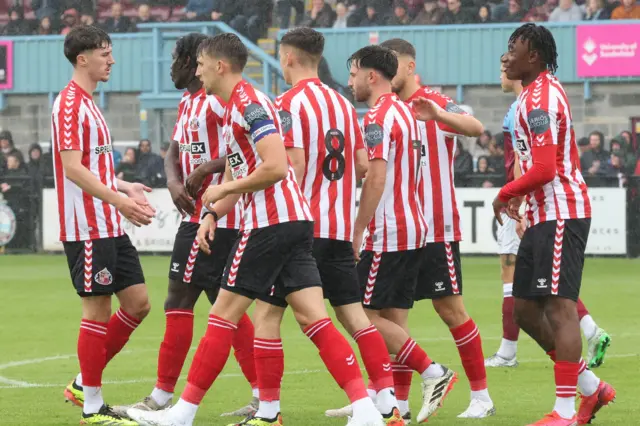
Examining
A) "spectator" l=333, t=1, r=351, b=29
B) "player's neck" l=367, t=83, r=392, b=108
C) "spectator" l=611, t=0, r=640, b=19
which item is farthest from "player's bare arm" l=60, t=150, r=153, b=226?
"spectator" l=333, t=1, r=351, b=29

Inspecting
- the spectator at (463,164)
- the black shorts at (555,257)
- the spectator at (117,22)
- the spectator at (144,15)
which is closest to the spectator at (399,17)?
the spectator at (144,15)

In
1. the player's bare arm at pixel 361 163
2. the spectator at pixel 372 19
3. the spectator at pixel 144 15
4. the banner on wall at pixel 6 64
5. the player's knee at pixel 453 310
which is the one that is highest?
the spectator at pixel 144 15

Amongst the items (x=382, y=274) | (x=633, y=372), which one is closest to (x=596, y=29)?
(x=633, y=372)

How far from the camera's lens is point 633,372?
28.5 feet

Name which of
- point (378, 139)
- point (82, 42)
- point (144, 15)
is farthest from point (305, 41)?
point (144, 15)

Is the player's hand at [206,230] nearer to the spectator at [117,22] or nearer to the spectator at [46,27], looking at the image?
the spectator at [117,22]

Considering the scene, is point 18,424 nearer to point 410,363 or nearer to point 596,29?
point 410,363

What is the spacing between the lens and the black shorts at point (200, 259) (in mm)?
7109

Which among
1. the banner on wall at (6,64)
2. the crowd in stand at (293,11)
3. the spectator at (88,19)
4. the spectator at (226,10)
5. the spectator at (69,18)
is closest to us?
the crowd in stand at (293,11)

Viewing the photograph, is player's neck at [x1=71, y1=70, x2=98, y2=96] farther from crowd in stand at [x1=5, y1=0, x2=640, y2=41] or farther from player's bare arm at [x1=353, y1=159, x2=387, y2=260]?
crowd in stand at [x1=5, y1=0, x2=640, y2=41]

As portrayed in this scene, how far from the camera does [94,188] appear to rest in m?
6.68

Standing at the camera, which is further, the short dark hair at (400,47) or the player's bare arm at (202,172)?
the short dark hair at (400,47)

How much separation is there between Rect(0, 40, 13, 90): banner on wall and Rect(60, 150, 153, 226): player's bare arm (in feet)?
72.3

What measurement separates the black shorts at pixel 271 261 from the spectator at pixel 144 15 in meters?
22.9
